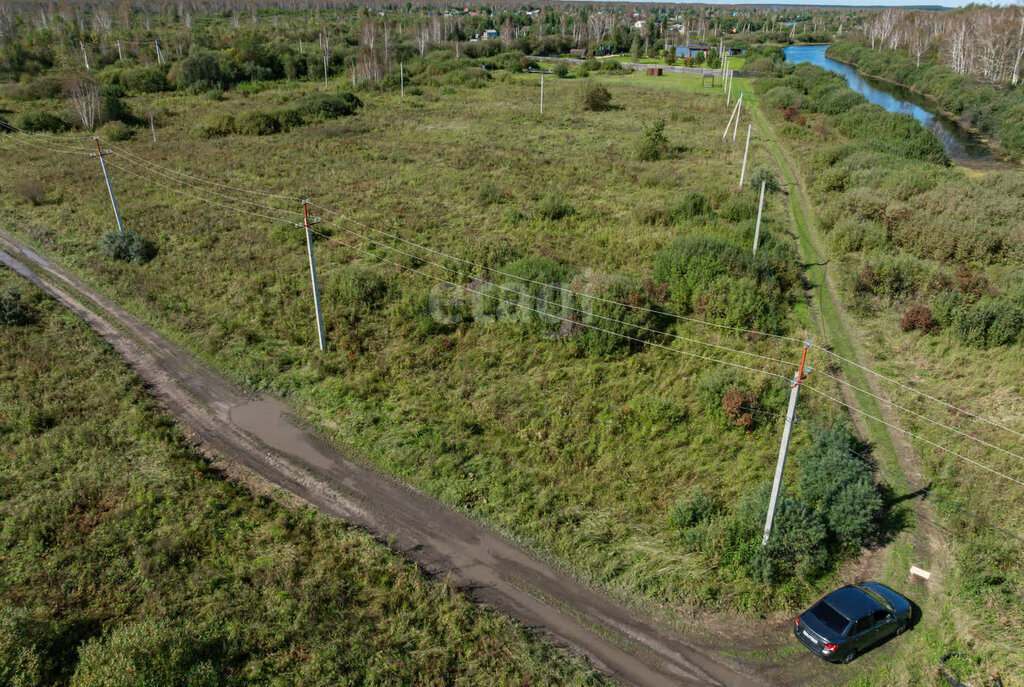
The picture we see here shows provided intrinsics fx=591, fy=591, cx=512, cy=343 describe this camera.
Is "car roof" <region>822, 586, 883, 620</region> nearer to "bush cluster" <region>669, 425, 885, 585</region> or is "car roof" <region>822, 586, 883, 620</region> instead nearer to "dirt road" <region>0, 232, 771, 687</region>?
"bush cluster" <region>669, 425, 885, 585</region>

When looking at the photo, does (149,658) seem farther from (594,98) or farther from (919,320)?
(594,98)

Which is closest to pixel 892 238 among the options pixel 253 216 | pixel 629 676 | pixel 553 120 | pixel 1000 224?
pixel 1000 224

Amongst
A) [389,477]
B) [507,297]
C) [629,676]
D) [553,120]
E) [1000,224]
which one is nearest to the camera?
[629,676]

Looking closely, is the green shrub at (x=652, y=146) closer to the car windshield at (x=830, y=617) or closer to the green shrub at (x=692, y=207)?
the green shrub at (x=692, y=207)

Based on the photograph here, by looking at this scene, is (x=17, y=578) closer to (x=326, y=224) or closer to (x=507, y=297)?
(x=507, y=297)

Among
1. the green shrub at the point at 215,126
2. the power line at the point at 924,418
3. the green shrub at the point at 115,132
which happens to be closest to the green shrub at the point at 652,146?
the power line at the point at 924,418

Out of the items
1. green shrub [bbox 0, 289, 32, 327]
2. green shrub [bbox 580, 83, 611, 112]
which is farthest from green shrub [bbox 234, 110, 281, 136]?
green shrub [bbox 0, 289, 32, 327]
